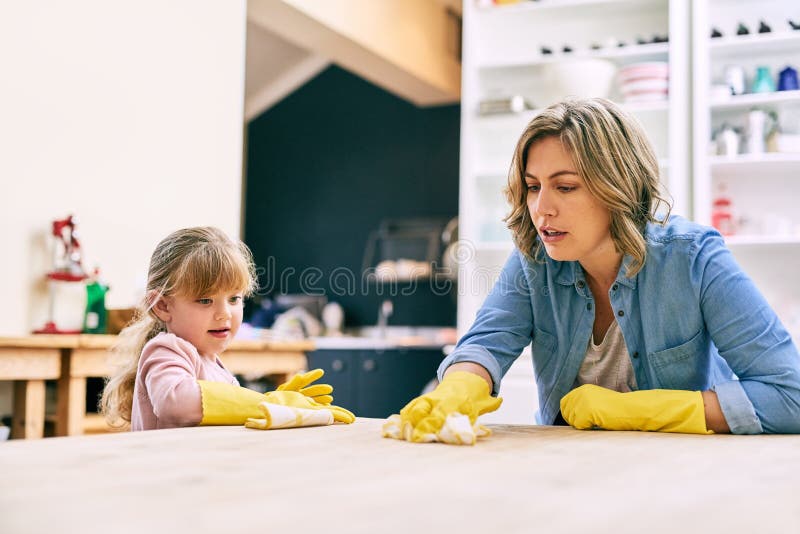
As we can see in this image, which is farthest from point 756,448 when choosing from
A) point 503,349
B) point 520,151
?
point 520,151

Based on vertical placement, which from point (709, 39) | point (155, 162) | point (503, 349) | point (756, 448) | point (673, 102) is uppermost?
point (709, 39)

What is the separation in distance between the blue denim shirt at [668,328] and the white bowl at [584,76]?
8.74 ft

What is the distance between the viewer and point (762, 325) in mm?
1311

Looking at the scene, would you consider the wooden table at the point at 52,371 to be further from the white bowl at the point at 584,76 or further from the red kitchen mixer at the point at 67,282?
the white bowl at the point at 584,76

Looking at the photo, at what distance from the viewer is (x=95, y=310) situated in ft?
9.07

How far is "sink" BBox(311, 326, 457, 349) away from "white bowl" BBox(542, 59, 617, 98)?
5.86ft

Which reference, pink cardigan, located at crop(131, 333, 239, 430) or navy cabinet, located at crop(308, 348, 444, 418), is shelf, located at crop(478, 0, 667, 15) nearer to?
navy cabinet, located at crop(308, 348, 444, 418)

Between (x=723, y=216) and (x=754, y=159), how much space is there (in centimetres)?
28

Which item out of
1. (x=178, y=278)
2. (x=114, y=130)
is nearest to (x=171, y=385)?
(x=178, y=278)

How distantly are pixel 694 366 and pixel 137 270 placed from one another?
233 cm

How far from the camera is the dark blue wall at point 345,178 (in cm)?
587

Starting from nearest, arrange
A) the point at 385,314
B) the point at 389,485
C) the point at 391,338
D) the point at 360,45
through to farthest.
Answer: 1. the point at 389,485
2. the point at 360,45
3. the point at 391,338
4. the point at 385,314

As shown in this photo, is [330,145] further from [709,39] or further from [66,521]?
[66,521]

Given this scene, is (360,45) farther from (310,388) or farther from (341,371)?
(310,388)
